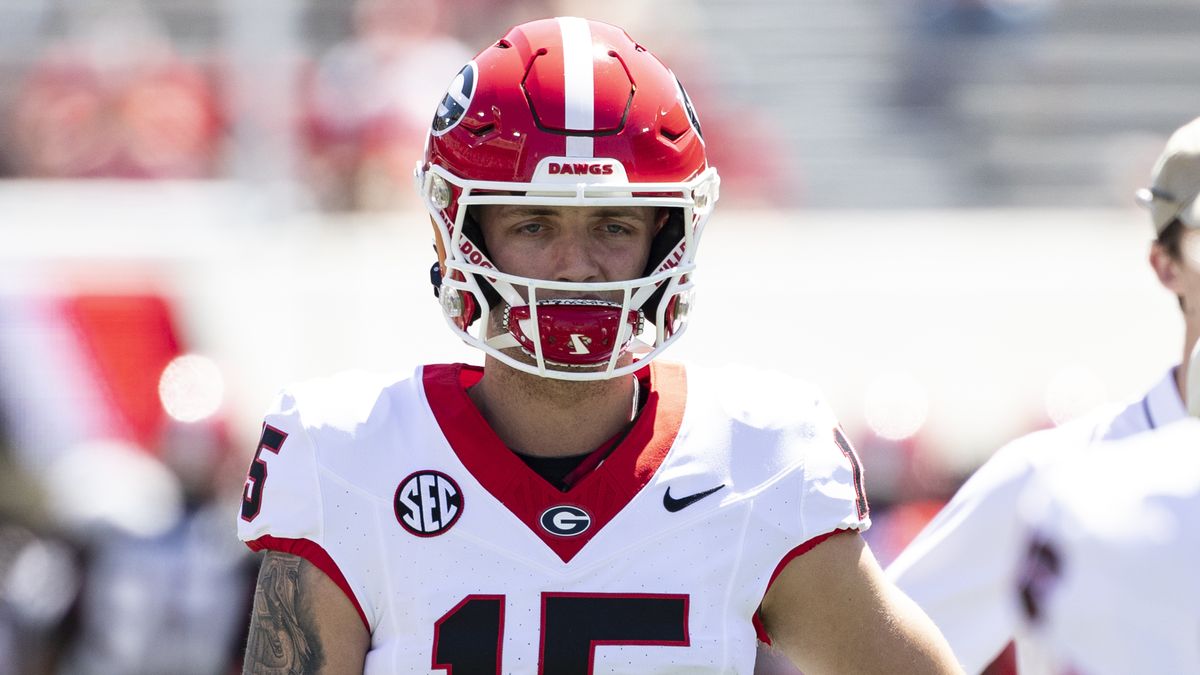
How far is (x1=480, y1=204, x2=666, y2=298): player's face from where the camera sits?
2.11 metres

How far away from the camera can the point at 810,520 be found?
211 centimetres

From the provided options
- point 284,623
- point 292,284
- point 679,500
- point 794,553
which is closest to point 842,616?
point 794,553

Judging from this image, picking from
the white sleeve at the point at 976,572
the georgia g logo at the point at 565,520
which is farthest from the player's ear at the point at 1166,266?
the georgia g logo at the point at 565,520

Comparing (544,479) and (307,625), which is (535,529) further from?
(307,625)

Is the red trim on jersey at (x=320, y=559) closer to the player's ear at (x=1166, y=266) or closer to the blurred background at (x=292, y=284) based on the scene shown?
the player's ear at (x=1166, y=266)

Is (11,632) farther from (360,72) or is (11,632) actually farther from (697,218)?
(697,218)

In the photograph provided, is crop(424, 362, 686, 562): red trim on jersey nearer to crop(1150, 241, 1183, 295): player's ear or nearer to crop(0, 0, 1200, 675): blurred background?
crop(1150, 241, 1183, 295): player's ear

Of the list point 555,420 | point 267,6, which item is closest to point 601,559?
point 555,420

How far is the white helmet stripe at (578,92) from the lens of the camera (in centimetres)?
212

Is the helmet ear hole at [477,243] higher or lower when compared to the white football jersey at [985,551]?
higher

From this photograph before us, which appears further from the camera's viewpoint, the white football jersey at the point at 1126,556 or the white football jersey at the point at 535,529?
the white football jersey at the point at 535,529

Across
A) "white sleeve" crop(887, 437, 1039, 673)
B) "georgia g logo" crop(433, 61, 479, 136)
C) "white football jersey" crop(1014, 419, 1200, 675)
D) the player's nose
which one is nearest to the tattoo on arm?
the player's nose

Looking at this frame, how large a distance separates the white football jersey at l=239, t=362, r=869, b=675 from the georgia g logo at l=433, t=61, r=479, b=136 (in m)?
0.35

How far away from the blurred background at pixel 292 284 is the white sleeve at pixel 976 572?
114 inches
